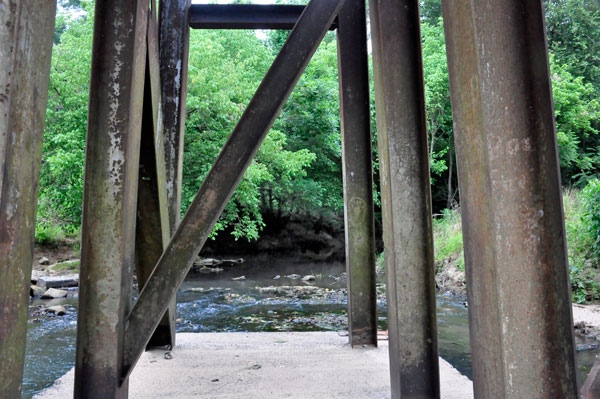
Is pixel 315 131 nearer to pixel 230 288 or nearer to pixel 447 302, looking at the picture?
pixel 230 288

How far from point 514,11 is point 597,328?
22.1 feet

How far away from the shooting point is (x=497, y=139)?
1265mm

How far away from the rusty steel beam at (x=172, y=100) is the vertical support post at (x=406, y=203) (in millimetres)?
1864

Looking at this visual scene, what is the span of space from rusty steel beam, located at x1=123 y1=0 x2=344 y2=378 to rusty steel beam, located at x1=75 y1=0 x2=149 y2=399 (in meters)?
0.10

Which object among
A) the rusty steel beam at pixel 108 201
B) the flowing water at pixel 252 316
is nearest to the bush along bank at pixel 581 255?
the flowing water at pixel 252 316

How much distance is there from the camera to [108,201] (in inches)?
81.4

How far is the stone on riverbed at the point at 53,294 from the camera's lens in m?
10.4

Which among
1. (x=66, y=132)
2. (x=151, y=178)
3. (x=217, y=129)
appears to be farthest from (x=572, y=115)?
(x=151, y=178)

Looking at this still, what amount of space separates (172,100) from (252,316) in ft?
18.1

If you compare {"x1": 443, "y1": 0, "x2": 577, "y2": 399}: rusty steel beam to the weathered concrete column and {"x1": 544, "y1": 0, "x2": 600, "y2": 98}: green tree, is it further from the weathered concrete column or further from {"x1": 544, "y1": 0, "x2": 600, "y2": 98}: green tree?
{"x1": 544, "y1": 0, "x2": 600, "y2": 98}: green tree

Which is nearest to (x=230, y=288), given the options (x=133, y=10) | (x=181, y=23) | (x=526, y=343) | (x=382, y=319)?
(x=382, y=319)

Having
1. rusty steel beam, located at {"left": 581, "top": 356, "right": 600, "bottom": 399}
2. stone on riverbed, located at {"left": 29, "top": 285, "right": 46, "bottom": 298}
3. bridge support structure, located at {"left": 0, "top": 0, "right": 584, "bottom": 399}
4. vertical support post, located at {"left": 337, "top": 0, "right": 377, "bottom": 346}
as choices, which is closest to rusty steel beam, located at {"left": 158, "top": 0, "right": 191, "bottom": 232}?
bridge support structure, located at {"left": 0, "top": 0, "right": 584, "bottom": 399}

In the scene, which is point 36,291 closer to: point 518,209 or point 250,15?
point 250,15

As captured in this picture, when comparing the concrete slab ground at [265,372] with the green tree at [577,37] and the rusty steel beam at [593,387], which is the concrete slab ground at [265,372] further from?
the green tree at [577,37]
